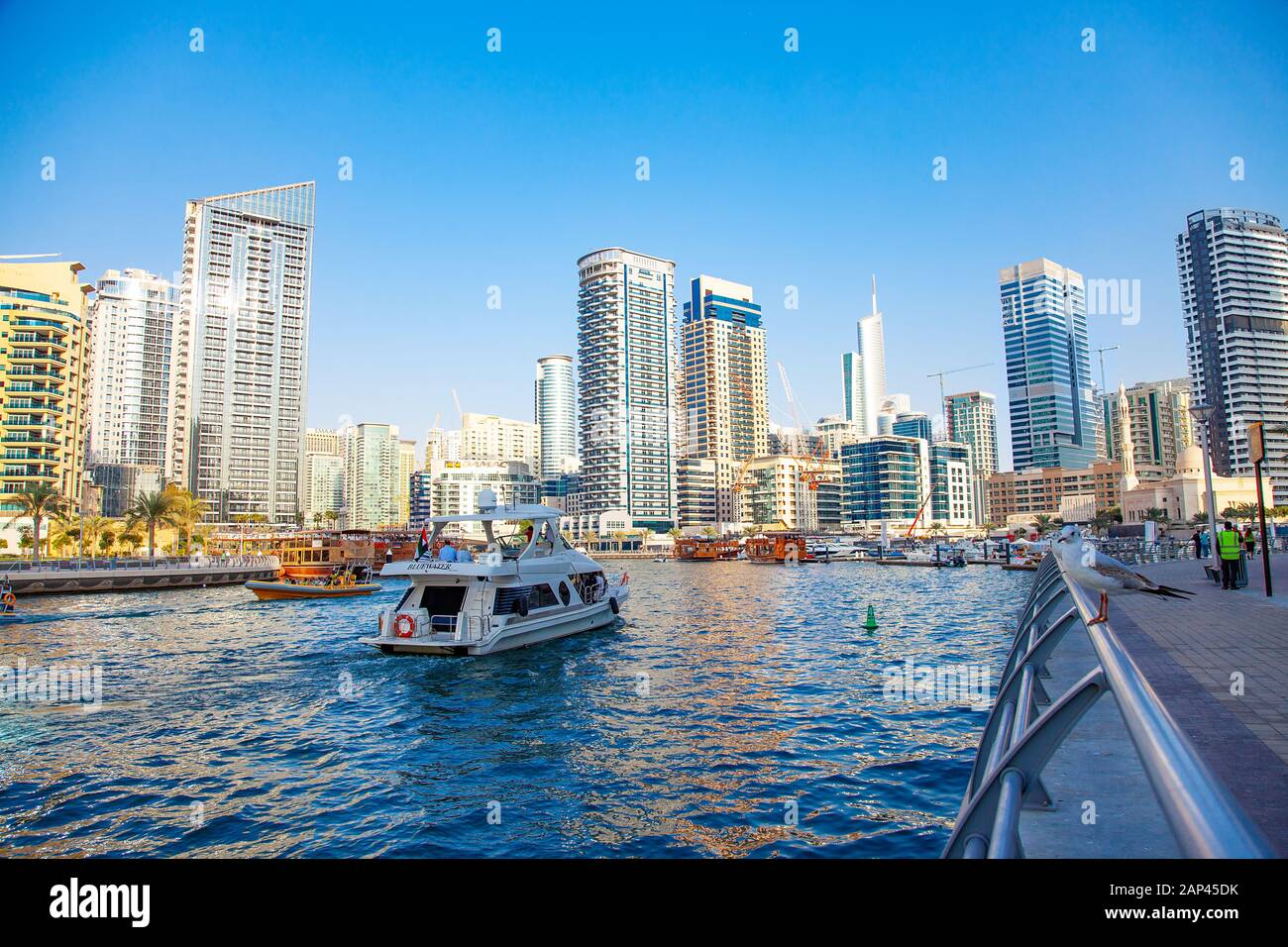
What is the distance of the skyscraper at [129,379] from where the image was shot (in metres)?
182

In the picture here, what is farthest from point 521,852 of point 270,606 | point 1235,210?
point 1235,210

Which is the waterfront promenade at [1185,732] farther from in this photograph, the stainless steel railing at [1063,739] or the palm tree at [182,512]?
the palm tree at [182,512]

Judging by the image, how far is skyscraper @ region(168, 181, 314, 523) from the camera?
160 m

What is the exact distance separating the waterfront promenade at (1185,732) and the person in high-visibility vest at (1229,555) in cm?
830

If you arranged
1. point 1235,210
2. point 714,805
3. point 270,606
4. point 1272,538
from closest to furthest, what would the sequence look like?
point 714,805, point 270,606, point 1272,538, point 1235,210

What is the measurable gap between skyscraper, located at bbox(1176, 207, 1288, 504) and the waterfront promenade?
714ft

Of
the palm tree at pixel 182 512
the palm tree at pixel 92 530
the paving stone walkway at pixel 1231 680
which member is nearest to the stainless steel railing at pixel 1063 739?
the paving stone walkway at pixel 1231 680

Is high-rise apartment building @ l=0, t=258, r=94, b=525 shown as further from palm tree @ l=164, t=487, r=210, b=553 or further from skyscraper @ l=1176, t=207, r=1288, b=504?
Result: skyscraper @ l=1176, t=207, r=1288, b=504

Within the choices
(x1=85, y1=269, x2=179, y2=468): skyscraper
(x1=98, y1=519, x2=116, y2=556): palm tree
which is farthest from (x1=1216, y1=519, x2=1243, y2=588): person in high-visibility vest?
(x1=85, y1=269, x2=179, y2=468): skyscraper

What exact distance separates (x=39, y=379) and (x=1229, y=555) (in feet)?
373

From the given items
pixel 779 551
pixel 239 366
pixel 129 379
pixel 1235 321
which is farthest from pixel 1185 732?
pixel 1235 321
